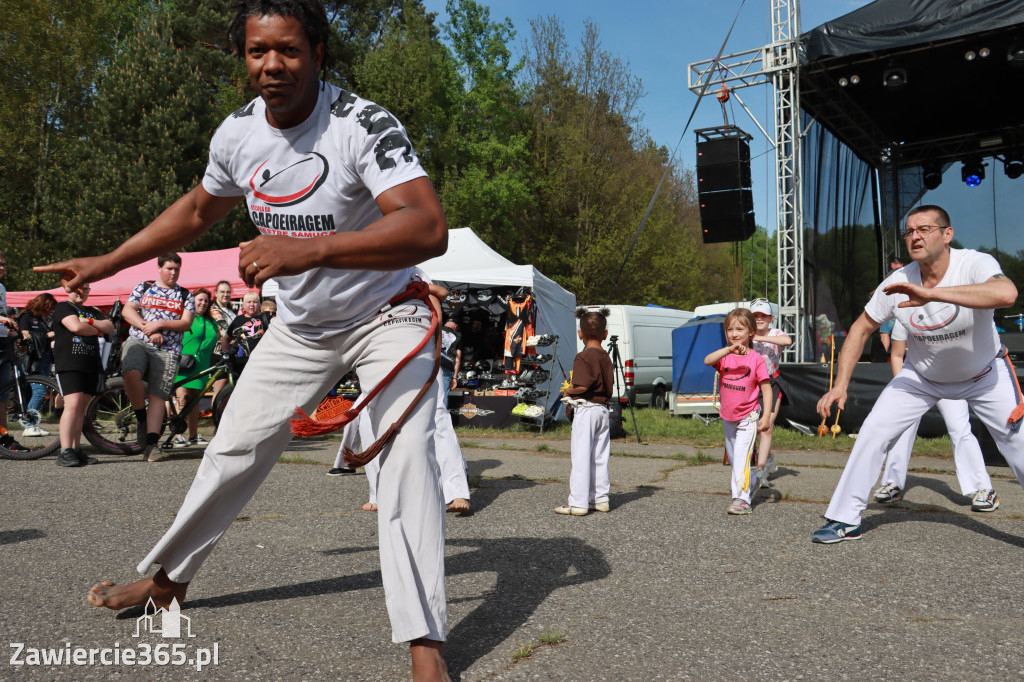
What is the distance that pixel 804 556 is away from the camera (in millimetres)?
4285

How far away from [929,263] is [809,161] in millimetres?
11871

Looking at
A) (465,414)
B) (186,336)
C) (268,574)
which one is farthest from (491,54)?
(268,574)

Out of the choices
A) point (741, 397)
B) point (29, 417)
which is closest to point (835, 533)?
point (741, 397)

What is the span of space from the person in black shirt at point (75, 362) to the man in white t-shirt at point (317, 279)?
17.0ft

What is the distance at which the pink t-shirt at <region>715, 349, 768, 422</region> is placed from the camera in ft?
19.4

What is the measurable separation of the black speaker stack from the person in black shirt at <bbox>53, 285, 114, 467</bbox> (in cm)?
1070

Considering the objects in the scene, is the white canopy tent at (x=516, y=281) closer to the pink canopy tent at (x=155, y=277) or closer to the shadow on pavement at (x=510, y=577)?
the pink canopy tent at (x=155, y=277)

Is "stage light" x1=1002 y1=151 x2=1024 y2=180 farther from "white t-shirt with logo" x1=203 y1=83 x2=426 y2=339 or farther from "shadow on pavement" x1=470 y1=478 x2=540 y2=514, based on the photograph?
"white t-shirt with logo" x1=203 y1=83 x2=426 y2=339

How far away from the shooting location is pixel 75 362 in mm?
7727

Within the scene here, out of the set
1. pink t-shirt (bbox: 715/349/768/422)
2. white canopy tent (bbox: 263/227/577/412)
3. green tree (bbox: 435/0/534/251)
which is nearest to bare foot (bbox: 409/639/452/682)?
pink t-shirt (bbox: 715/349/768/422)

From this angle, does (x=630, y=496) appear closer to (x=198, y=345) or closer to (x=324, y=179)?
(x=324, y=179)

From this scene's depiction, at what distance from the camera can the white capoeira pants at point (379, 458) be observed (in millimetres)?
2479

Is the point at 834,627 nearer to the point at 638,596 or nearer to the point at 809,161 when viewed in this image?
the point at 638,596

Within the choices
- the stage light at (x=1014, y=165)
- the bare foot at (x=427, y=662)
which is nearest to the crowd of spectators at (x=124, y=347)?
the bare foot at (x=427, y=662)
